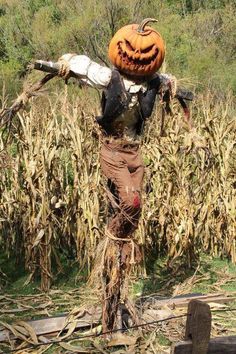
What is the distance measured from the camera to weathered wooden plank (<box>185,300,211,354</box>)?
2.19 metres

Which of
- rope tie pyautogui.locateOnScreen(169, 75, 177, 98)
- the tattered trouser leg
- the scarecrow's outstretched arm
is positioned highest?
rope tie pyautogui.locateOnScreen(169, 75, 177, 98)

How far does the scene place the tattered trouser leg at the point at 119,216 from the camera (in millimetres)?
2906

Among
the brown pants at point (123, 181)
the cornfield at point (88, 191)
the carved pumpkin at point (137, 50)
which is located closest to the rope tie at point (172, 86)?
the carved pumpkin at point (137, 50)

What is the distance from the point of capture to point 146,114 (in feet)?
9.63

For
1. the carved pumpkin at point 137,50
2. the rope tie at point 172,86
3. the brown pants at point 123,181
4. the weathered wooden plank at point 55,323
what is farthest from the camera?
the weathered wooden plank at point 55,323

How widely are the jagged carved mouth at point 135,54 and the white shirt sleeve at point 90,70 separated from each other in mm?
106

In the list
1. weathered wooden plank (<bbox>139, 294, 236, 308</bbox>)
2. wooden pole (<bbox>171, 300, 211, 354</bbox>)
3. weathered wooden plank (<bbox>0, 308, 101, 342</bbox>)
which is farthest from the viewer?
weathered wooden plank (<bbox>139, 294, 236, 308</bbox>)

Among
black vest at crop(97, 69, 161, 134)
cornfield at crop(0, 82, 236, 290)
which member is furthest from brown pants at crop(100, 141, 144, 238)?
cornfield at crop(0, 82, 236, 290)

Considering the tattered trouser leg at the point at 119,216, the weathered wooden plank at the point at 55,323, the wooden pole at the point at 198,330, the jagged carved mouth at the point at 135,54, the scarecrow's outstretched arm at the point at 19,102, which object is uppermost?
the jagged carved mouth at the point at 135,54

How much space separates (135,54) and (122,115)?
30cm

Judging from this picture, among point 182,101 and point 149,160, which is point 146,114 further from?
point 149,160

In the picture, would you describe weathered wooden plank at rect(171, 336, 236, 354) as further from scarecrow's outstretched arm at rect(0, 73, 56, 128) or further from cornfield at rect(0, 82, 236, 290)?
cornfield at rect(0, 82, 236, 290)

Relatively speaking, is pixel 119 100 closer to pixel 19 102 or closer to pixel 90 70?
pixel 90 70

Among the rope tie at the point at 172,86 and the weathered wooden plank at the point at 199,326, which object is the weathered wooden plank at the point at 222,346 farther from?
the rope tie at the point at 172,86
